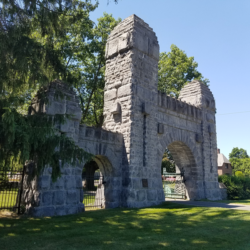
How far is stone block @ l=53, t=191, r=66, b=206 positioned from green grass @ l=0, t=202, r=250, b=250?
0.56 m

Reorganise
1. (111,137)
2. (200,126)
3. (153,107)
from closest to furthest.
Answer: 1. (111,137)
2. (153,107)
3. (200,126)

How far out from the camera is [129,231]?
19.3 feet

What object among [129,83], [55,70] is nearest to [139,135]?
[129,83]

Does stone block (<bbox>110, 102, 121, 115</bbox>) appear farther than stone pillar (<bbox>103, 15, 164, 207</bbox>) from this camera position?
Yes

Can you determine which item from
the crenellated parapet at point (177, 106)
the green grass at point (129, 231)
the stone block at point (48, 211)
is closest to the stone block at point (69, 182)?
the stone block at point (48, 211)

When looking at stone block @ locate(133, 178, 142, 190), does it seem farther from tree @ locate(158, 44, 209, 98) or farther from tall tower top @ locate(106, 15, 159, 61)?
tree @ locate(158, 44, 209, 98)

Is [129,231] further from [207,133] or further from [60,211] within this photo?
[207,133]

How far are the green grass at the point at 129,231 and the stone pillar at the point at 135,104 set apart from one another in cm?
173

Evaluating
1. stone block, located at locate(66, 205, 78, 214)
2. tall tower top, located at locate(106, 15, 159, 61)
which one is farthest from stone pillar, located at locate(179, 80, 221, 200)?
stone block, located at locate(66, 205, 78, 214)

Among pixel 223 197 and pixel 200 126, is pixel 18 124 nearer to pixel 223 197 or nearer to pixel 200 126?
pixel 200 126

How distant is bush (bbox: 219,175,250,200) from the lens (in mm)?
15203

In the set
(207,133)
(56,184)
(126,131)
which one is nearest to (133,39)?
(126,131)

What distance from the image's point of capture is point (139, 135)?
33.6 feet

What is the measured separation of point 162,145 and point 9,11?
7.76 meters
